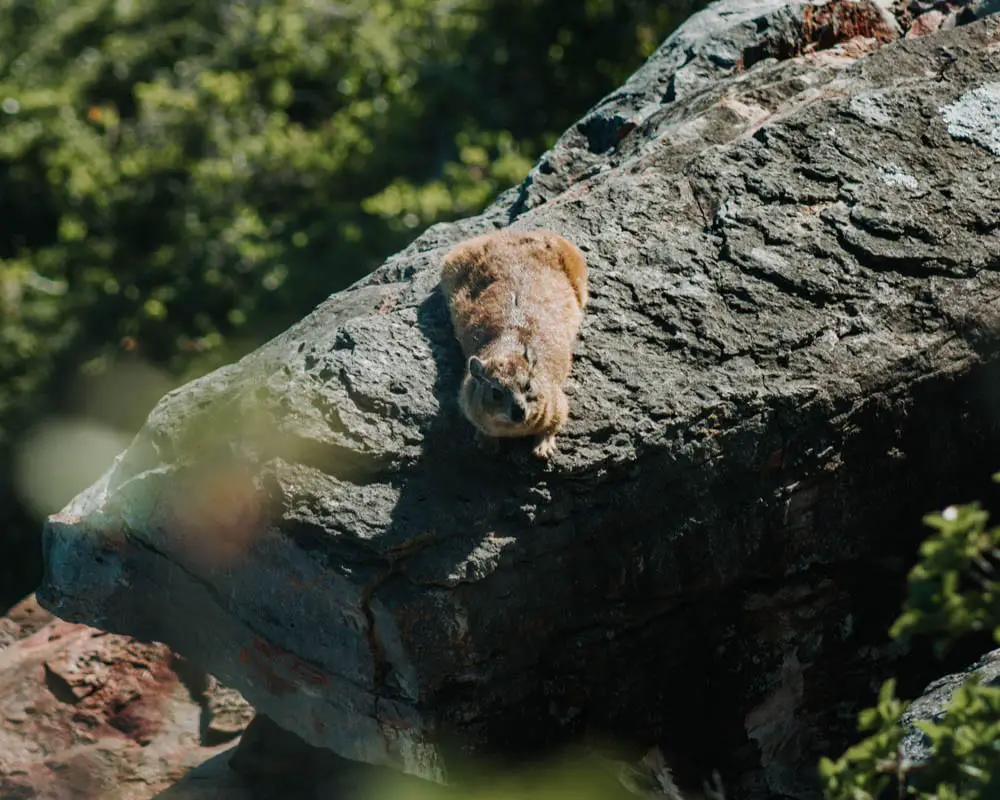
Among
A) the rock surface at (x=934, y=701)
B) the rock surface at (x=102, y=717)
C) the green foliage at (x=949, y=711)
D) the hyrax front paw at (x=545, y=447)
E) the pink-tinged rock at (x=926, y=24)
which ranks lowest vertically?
the rock surface at (x=934, y=701)

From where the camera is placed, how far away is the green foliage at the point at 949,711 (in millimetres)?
3182

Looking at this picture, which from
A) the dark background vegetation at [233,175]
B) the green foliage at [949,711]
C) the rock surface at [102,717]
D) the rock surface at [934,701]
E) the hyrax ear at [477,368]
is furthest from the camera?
the dark background vegetation at [233,175]

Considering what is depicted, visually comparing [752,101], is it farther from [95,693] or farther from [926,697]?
[95,693]

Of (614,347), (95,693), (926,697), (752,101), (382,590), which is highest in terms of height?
(752,101)

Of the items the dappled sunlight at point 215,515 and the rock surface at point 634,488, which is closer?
the rock surface at point 634,488

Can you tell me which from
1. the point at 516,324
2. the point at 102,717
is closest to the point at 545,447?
the point at 516,324

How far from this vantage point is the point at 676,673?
5.74 m

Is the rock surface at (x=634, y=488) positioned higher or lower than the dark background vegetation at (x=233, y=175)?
lower

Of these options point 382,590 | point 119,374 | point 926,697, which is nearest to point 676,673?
point 926,697

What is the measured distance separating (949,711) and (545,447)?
2366 mm

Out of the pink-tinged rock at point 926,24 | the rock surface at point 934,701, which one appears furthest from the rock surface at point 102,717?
the pink-tinged rock at point 926,24

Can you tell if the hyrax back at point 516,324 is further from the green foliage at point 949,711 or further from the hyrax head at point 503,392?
the green foliage at point 949,711

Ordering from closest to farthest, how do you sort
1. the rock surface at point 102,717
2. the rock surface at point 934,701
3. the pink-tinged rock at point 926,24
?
1. the rock surface at point 934,701
2. the rock surface at point 102,717
3. the pink-tinged rock at point 926,24

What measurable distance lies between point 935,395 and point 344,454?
2628 millimetres
